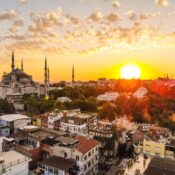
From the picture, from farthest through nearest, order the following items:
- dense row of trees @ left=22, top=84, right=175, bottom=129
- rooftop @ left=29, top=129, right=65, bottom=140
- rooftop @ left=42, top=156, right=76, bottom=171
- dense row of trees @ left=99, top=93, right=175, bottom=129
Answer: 1. dense row of trees @ left=22, top=84, right=175, bottom=129
2. dense row of trees @ left=99, top=93, right=175, bottom=129
3. rooftop @ left=29, top=129, right=65, bottom=140
4. rooftop @ left=42, top=156, right=76, bottom=171

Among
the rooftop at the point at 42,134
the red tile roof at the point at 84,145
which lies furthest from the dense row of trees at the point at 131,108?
the red tile roof at the point at 84,145

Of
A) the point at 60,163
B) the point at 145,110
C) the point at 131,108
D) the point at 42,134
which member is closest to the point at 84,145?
the point at 60,163

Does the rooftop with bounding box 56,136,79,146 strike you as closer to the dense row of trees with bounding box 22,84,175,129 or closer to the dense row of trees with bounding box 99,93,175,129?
the dense row of trees with bounding box 99,93,175,129

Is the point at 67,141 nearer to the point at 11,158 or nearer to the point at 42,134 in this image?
the point at 42,134

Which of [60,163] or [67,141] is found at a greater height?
[67,141]

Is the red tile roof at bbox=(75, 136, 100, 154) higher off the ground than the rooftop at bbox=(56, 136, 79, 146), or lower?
lower

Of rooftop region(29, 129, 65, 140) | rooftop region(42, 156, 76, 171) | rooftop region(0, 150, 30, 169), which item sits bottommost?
rooftop region(42, 156, 76, 171)

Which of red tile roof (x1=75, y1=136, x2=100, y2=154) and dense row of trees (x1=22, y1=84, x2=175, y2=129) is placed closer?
red tile roof (x1=75, y1=136, x2=100, y2=154)

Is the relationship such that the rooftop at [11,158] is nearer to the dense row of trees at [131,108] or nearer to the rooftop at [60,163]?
the rooftop at [60,163]

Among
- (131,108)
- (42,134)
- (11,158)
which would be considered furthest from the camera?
(131,108)

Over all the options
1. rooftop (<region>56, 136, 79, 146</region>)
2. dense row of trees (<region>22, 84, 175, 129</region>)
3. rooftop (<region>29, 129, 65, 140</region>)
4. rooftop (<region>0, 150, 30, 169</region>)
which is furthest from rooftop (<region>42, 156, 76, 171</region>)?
dense row of trees (<region>22, 84, 175, 129</region>)

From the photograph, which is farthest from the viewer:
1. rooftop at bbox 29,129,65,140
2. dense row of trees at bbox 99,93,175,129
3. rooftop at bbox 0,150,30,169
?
dense row of trees at bbox 99,93,175,129

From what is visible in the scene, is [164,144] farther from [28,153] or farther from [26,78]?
[26,78]
